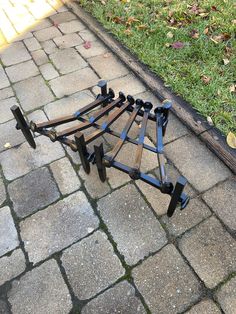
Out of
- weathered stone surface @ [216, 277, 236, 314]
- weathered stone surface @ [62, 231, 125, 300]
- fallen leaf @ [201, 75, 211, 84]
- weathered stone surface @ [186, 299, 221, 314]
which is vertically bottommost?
weathered stone surface @ [216, 277, 236, 314]

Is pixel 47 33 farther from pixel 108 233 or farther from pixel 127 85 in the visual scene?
pixel 108 233

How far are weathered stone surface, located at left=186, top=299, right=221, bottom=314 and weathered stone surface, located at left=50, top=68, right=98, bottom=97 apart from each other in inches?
94.8

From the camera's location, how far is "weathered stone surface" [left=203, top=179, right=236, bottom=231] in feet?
7.03

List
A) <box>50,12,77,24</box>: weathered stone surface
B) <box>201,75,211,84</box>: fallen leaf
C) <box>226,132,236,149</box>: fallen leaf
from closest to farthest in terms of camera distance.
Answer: <box>226,132,236,149</box>: fallen leaf → <box>201,75,211,84</box>: fallen leaf → <box>50,12,77,24</box>: weathered stone surface

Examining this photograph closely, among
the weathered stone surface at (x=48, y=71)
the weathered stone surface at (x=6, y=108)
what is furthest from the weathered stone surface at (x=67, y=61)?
the weathered stone surface at (x=6, y=108)

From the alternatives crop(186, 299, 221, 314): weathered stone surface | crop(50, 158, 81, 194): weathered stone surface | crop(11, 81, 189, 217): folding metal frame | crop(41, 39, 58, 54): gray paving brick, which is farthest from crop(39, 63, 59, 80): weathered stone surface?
crop(186, 299, 221, 314): weathered stone surface

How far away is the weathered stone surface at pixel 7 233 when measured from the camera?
207 cm

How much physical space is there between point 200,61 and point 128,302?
2702mm

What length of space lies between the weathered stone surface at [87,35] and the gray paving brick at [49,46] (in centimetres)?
42

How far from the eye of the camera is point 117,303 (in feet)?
5.92

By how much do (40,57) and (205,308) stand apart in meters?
3.31

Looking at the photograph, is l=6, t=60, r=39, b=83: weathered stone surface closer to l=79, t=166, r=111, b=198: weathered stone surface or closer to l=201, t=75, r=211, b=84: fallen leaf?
l=79, t=166, r=111, b=198: weathered stone surface

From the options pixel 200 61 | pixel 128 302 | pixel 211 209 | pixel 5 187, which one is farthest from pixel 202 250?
pixel 200 61

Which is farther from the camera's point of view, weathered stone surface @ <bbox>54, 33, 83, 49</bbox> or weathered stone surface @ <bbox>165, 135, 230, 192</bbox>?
weathered stone surface @ <bbox>54, 33, 83, 49</bbox>
